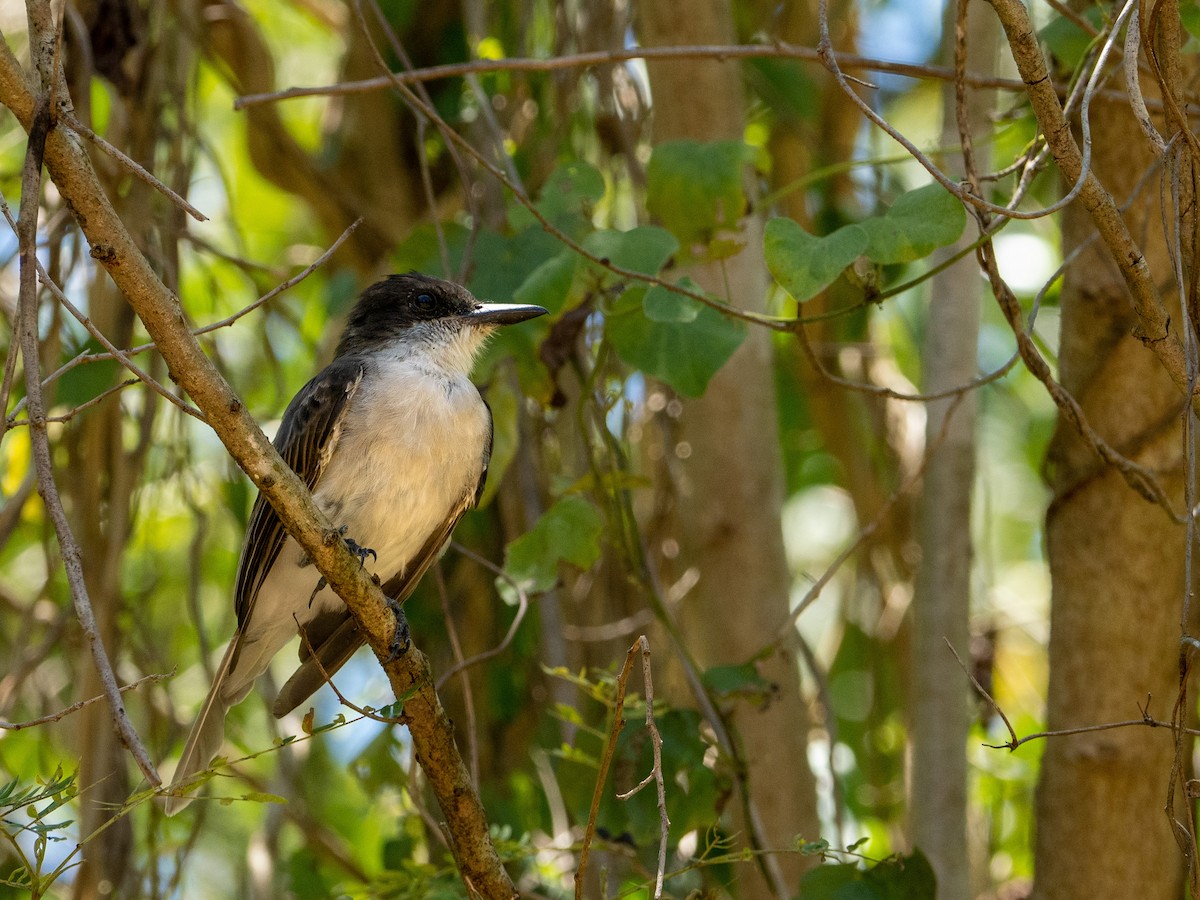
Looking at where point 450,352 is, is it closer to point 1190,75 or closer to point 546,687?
point 546,687

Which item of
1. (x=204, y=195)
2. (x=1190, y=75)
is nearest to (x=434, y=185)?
(x=204, y=195)

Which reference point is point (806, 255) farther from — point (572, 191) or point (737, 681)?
point (737, 681)

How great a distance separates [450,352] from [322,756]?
255 cm

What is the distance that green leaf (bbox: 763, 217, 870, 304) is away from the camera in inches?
104

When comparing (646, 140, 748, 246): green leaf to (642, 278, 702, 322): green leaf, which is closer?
(642, 278, 702, 322): green leaf

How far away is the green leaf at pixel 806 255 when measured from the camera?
2.64 m

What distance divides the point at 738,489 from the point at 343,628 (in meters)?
1.25

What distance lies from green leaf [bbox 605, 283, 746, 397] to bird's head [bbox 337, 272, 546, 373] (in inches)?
27.1

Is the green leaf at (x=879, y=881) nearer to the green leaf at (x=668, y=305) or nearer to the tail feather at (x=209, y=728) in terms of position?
the green leaf at (x=668, y=305)

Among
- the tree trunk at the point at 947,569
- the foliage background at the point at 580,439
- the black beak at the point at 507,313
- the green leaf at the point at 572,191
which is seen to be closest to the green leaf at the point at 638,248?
the foliage background at the point at 580,439

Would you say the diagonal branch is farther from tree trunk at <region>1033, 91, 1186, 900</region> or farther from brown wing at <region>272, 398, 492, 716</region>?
tree trunk at <region>1033, 91, 1186, 900</region>

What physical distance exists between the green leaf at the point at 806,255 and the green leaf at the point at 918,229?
0.03 m

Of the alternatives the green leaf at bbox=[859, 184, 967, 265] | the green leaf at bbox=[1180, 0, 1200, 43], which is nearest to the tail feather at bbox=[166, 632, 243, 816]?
the green leaf at bbox=[859, 184, 967, 265]

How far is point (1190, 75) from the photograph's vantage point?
3254 millimetres
